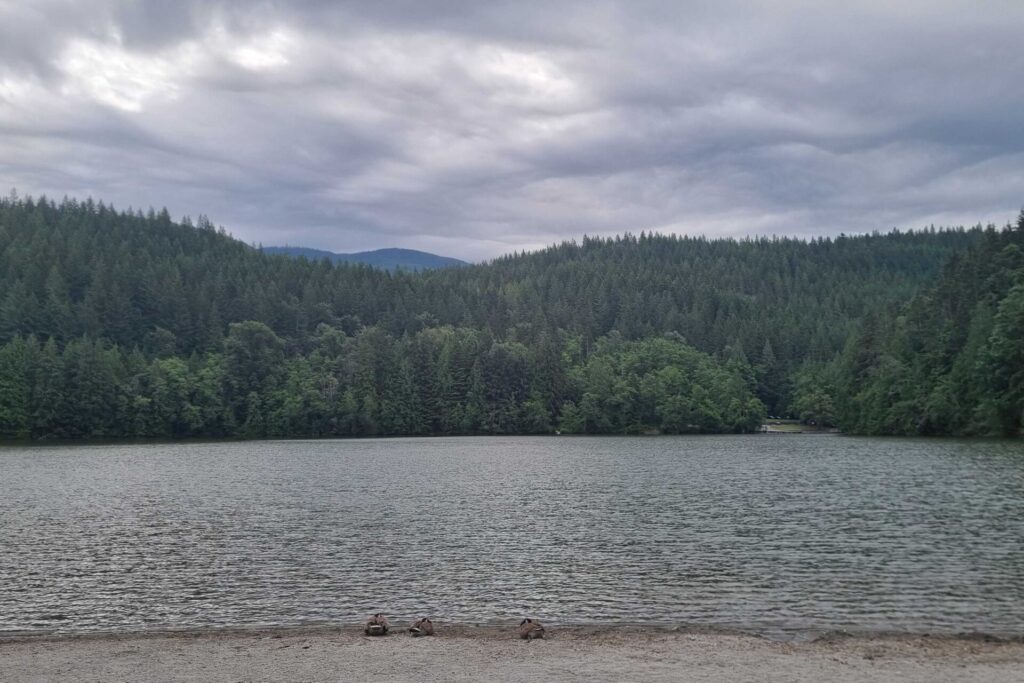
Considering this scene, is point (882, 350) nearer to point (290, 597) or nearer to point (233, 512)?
point (233, 512)

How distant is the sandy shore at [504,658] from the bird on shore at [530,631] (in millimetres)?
458

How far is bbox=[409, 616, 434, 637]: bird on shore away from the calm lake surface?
8.61 feet

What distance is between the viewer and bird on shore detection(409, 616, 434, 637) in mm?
24366

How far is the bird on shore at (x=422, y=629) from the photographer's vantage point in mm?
24366

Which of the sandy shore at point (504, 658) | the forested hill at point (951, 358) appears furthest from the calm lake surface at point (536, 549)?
the forested hill at point (951, 358)

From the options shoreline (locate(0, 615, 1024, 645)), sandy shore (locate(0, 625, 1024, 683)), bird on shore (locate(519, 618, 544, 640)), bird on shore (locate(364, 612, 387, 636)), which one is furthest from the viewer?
bird on shore (locate(364, 612, 387, 636))

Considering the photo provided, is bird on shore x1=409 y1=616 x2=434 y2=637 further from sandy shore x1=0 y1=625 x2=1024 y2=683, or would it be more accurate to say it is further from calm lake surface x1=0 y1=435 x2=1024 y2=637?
calm lake surface x1=0 y1=435 x2=1024 y2=637

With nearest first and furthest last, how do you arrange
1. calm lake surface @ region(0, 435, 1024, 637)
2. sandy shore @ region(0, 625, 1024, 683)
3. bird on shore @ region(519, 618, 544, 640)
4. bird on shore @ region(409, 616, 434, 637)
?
1. sandy shore @ region(0, 625, 1024, 683)
2. bird on shore @ region(519, 618, 544, 640)
3. bird on shore @ region(409, 616, 434, 637)
4. calm lake surface @ region(0, 435, 1024, 637)

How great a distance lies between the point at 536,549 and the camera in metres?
39.6

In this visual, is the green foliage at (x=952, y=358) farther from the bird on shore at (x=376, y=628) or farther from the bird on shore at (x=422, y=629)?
the bird on shore at (x=376, y=628)

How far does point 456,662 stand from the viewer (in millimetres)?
21188

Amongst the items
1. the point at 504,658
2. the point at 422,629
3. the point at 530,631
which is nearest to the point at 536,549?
the point at 422,629

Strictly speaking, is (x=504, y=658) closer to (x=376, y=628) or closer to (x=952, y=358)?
(x=376, y=628)

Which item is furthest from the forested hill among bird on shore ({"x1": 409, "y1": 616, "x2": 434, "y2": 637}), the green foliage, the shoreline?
bird on shore ({"x1": 409, "y1": 616, "x2": 434, "y2": 637})
